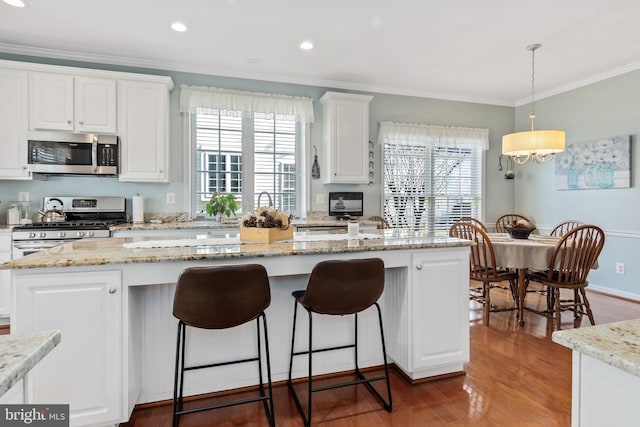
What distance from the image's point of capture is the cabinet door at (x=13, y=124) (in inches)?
135

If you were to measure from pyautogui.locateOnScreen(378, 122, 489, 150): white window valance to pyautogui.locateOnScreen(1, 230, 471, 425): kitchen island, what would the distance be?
8.91 ft

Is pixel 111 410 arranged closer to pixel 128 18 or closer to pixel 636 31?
pixel 128 18

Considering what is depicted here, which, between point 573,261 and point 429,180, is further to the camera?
point 429,180

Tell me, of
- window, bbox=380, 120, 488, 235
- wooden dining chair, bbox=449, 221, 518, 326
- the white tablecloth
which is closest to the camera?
the white tablecloth

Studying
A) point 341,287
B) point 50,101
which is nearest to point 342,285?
point 341,287

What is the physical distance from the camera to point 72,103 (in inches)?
141

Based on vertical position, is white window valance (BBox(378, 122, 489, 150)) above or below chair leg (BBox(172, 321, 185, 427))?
above

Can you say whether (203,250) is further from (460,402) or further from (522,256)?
(522,256)

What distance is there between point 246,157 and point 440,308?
10.2ft

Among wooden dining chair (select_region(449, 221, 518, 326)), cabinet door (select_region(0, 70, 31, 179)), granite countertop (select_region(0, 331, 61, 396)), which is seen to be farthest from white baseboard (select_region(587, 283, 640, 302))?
cabinet door (select_region(0, 70, 31, 179))

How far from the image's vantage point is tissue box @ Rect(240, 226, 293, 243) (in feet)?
7.38

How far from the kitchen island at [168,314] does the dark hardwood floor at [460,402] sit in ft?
0.40

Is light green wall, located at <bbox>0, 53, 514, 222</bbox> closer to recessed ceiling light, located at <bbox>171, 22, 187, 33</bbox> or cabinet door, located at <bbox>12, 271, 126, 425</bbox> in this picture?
recessed ceiling light, located at <bbox>171, 22, 187, 33</bbox>

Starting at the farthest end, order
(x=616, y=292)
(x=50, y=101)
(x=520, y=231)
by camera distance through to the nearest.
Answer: (x=616, y=292) → (x=520, y=231) → (x=50, y=101)
